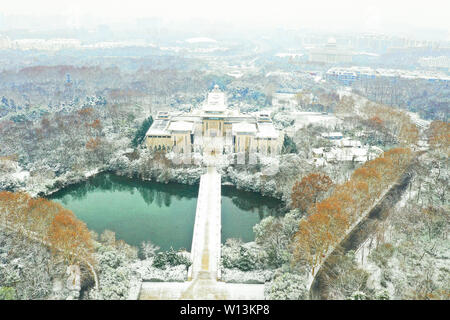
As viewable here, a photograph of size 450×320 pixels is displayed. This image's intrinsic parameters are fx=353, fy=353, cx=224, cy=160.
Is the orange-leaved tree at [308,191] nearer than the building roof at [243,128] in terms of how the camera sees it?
Yes

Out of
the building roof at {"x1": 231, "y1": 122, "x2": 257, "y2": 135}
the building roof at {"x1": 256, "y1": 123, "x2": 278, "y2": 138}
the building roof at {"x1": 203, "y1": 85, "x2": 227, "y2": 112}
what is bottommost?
the building roof at {"x1": 256, "y1": 123, "x2": 278, "y2": 138}

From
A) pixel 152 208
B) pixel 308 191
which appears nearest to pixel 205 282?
pixel 308 191

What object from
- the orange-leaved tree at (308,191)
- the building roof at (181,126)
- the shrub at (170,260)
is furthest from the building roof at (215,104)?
the shrub at (170,260)

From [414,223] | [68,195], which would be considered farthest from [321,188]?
[68,195]

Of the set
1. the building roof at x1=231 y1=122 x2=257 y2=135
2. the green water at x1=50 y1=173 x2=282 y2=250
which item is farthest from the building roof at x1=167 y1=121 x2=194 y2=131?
the green water at x1=50 y1=173 x2=282 y2=250

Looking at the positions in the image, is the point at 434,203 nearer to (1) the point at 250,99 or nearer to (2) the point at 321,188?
(2) the point at 321,188

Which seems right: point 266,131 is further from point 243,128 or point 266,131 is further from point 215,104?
point 215,104

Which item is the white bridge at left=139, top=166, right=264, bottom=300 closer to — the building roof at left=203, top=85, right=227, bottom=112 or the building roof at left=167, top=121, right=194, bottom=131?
the building roof at left=167, top=121, right=194, bottom=131

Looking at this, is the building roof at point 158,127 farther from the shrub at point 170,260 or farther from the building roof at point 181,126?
the shrub at point 170,260
